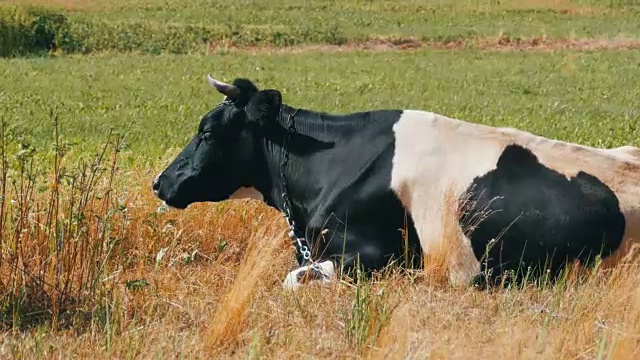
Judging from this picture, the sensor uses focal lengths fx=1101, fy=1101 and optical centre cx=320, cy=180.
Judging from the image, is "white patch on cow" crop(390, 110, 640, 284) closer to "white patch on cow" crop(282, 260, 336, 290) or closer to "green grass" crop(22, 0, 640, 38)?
"white patch on cow" crop(282, 260, 336, 290)

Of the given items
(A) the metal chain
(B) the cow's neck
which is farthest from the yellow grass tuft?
(B) the cow's neck

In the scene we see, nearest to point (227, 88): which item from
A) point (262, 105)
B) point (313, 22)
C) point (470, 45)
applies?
point (262, 105)

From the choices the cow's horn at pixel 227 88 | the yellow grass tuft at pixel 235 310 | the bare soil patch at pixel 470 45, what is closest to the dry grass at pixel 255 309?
the yellow grass tuft at pixel 235 310

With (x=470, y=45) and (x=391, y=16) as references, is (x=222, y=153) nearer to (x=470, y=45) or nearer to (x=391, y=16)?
(x=470, y=45)

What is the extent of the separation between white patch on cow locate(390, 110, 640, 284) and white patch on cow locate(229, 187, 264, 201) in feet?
3.87

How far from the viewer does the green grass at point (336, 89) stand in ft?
56.4

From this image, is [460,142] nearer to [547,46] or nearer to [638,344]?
[638,344]

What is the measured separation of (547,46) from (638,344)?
34.7 metres

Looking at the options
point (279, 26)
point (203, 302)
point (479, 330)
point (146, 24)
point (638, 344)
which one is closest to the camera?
point (638, 344)

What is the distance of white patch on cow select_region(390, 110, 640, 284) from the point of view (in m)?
6.73

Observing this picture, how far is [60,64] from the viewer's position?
29812mm

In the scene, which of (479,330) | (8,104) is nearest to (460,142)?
(479,330)

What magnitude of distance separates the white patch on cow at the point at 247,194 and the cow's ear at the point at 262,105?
540mm

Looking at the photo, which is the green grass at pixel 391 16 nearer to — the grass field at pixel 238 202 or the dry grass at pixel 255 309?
the grass field at pixel 238 202
